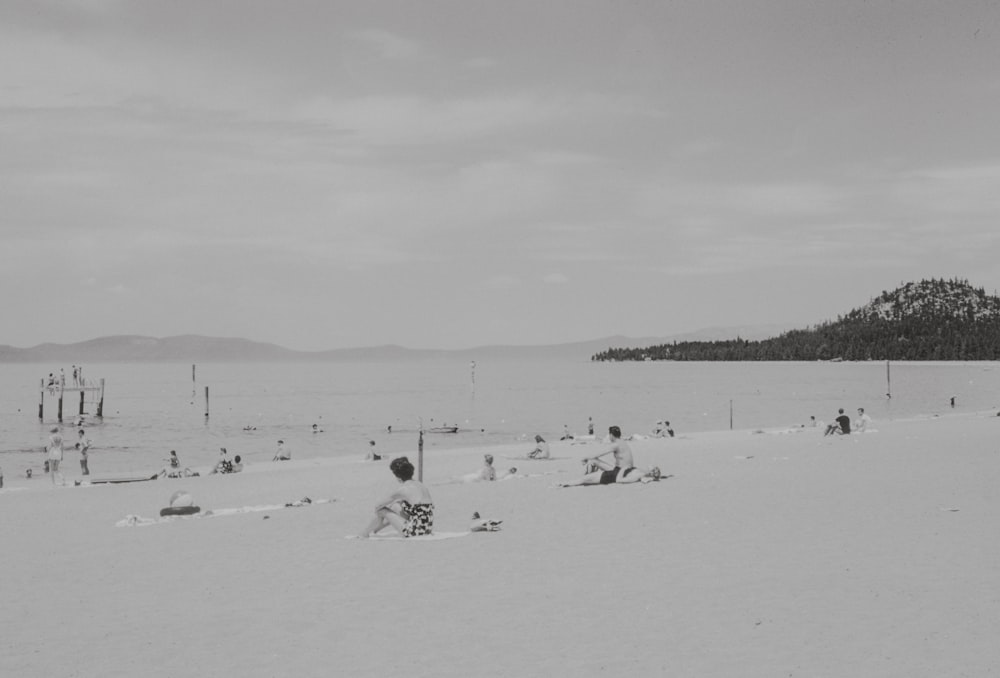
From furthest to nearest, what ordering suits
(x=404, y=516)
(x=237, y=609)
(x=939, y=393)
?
1. (x=939, y=393)
2. (x=404, y=516)
3. (x=237, y=609)

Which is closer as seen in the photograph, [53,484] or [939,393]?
[53,484]

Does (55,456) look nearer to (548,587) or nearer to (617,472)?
(617,472)

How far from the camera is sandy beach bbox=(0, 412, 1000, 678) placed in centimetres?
712

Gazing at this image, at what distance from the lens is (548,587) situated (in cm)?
955

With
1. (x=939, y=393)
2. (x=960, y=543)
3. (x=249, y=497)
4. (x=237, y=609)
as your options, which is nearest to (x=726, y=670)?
(x=237, y=609)

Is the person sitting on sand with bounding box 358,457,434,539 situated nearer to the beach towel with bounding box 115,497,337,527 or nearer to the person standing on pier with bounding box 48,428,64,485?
the beach towel with bounding box 115,497,337,527

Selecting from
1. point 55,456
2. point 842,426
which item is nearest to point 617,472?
point 842,426

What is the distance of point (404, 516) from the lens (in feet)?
43.3

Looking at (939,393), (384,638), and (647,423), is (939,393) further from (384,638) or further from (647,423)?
(384,638)

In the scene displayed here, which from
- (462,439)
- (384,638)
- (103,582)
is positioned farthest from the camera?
(462,439)

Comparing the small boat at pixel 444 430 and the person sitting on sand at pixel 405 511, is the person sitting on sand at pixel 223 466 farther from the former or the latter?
the small boat at pixel 444 430

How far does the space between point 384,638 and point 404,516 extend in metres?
5.47

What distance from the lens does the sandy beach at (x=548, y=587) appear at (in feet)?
23.4

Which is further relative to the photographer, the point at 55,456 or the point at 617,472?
the point at 55,456
